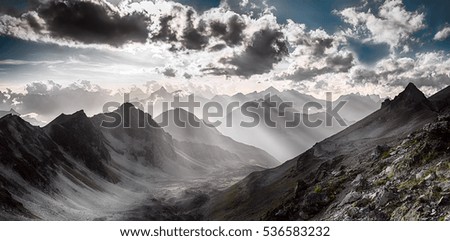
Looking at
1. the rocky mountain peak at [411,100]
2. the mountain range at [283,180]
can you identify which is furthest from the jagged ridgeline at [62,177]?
the rocky mountain peak at [411,100]

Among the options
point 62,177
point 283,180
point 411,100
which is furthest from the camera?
point 62,177

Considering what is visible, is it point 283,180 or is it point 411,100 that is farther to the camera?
point 411,100

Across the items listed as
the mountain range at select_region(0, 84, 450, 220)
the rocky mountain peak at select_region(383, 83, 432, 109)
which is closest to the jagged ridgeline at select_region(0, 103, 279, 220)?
the mountain range at select_region(0, 84, 450, 220)

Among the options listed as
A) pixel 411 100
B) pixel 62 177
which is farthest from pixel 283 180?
pixel 62 177

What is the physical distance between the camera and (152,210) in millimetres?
111312

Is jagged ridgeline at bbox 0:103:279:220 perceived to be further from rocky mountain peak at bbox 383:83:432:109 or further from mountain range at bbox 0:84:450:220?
rocky mountain peak at bbox 383:83:432:109

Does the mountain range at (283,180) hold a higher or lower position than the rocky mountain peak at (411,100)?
lower

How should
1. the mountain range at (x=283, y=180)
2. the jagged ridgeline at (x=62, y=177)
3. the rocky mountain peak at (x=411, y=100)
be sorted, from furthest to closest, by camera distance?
the rocky mountain peak at (x=411, y=100)
the jagged ridgeline at (x=62, y=177)
the mountain range at (x=283, y=180)

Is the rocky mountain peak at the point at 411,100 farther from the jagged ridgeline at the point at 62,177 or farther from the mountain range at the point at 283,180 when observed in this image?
the jagged ridgeline at the point at 62,177

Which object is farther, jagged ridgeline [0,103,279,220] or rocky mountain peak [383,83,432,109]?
rocky mountain peak [383,83,432,109]

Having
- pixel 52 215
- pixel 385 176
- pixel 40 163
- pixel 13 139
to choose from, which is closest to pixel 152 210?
pixel 52 215

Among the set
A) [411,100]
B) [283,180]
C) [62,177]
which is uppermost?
[411,100]

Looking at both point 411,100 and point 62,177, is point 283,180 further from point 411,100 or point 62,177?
point 62,177
